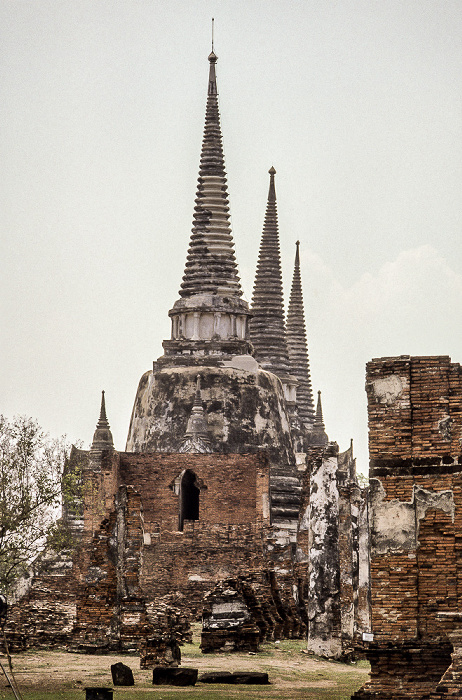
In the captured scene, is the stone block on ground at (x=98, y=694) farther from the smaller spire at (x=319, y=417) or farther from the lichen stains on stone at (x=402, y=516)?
the smaller spire at (x=319, y=417)

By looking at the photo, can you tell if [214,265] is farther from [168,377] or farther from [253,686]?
[253,686]

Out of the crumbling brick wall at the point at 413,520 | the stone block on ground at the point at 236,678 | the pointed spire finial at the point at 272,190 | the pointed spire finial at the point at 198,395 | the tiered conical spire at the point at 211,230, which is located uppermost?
the pointed spire finial at the point at 272,190

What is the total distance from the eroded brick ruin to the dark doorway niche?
0.05 m

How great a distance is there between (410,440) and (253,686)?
4.15 m

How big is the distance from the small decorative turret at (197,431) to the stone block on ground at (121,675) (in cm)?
1713

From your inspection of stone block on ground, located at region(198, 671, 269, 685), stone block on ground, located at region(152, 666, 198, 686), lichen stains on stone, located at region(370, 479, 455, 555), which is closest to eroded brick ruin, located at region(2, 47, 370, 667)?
stone block on ground, located at region(198, 671, 269, 685)

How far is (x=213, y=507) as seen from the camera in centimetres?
3125

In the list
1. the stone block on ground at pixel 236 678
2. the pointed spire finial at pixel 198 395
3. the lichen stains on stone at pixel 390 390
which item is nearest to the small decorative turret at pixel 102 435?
the pointed spire finial at pixel 198 395

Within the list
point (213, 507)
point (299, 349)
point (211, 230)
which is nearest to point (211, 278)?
point (211, 230)

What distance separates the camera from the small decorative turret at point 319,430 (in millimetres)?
46812

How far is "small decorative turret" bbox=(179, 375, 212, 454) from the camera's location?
34.0m

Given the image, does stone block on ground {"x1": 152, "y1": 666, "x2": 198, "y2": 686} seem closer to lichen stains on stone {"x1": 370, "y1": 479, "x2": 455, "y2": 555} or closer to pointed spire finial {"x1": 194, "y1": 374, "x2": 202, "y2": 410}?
lichen stains on stone {"x1": 370, "y1": 479, "x2": 455, "y2": 555}

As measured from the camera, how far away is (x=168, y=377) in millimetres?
36281

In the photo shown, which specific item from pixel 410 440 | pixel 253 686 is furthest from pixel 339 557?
pixel 410 440
